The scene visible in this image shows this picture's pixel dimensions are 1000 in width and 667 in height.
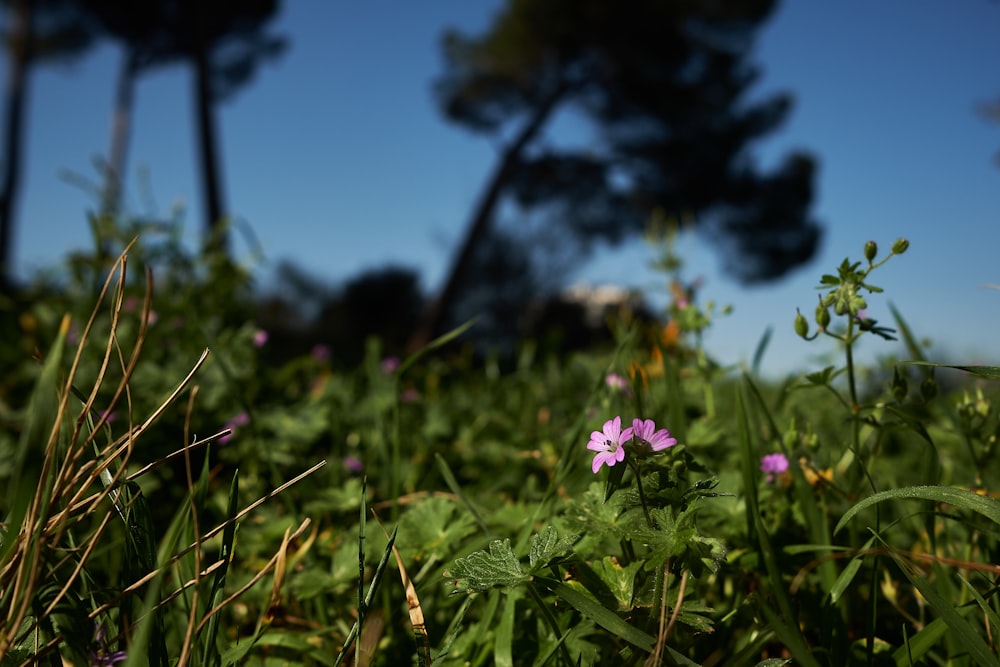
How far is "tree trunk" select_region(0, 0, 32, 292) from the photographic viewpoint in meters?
15.3

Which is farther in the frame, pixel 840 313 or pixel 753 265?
pixel 753 265

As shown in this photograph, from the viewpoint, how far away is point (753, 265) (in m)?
20.3

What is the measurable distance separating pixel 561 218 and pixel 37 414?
19709mm

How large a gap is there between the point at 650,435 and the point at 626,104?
18.4 metres

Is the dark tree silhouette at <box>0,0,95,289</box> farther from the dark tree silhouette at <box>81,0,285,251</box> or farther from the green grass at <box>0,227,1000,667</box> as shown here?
the green grass at <box>0,227,1000,667</box>

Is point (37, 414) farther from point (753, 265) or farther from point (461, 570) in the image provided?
point (753, 265)


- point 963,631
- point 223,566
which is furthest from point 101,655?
point 963,631

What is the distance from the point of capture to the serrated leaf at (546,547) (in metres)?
0.72

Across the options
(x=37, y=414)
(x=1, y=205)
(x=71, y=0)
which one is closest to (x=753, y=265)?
(x=1, y=205)

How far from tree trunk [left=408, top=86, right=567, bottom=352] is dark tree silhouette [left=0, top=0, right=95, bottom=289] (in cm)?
865

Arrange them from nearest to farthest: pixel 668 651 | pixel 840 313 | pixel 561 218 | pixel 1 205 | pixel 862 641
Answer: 1. pixel 668 651
2. pixel 840 313
3. pixel 862 641
4. pixel 1 205
5. pixel 561 218

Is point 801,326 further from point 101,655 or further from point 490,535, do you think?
point 101,655

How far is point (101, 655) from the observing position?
27.6 inches

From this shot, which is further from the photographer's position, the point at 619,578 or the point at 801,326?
the point at 801,326
